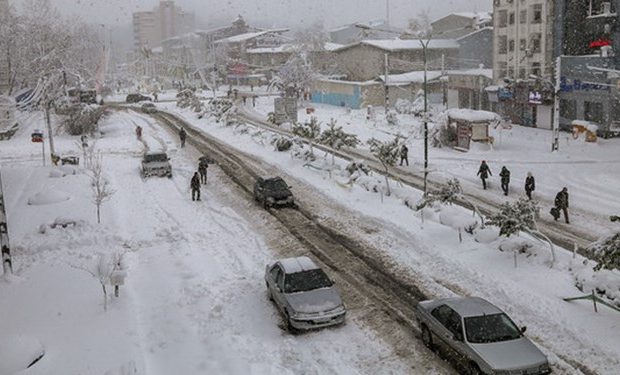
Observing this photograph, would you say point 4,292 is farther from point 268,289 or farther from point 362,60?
point 362,60

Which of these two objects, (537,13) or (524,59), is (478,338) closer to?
(524,59)

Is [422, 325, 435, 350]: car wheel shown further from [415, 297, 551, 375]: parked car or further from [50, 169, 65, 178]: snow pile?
[50, 169, 65, 178]: snow pile

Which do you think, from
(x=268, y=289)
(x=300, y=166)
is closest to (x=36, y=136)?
(x=300, y=166)

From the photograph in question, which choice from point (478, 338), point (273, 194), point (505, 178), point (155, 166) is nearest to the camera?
point (478, 338)

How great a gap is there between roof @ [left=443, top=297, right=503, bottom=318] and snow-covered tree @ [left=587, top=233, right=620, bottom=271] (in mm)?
3301

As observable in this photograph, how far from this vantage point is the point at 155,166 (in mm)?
38781

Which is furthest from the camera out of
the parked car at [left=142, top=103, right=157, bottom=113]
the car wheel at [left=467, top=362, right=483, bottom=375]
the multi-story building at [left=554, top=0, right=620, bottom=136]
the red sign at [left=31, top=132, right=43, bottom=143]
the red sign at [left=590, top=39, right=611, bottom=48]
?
the parked car at [left=142, top=103, right=157, bottom=113]

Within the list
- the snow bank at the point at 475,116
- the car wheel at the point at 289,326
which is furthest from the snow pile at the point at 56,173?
the snow bank at the point at 475,116

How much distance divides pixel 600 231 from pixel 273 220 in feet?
45.6

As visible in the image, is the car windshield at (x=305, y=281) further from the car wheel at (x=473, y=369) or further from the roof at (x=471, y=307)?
the car wheel at (x=473, y=369)

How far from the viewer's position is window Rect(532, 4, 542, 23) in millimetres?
61438

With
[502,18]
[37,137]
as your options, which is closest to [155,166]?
[37,137]

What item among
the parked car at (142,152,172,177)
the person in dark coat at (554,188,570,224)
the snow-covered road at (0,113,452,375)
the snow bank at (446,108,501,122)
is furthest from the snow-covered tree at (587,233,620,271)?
the snow bank at (446,108,501,122)

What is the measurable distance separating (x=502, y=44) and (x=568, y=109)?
1459 cm
